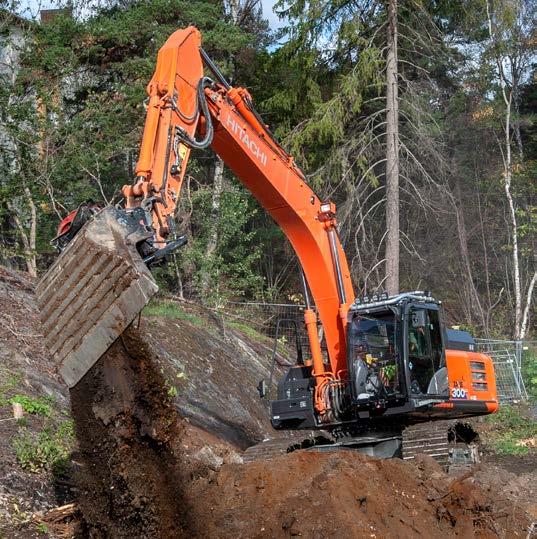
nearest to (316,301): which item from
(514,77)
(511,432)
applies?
(511,432)

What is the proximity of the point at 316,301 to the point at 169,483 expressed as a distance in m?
4.31

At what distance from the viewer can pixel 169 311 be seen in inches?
668

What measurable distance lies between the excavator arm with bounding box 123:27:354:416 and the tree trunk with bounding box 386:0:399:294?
9.77 metres

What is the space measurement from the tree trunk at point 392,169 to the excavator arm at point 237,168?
32.0 feet

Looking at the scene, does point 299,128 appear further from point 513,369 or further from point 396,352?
point 396,352

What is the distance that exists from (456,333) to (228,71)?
49.2 feet

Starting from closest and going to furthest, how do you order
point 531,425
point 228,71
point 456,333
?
point 456,333 < point 531,425 < point 228,71

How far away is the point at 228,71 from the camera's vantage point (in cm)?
2441

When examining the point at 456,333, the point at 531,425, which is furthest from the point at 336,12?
the point at 456,333

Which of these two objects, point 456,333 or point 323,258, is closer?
point 323,258

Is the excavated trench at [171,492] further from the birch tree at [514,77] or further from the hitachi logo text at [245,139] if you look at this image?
the birch tree at [514,77]

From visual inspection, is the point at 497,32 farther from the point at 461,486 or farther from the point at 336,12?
the point at 461,486

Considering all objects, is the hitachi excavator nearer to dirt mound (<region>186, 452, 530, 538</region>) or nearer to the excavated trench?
the excavated trench

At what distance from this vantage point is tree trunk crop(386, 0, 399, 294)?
20547 millimetres
